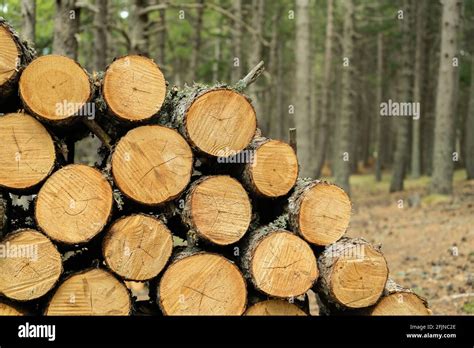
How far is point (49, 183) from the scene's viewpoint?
5168 mm

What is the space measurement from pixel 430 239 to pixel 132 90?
9641mm

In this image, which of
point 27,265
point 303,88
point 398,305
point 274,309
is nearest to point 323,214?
point 274,309

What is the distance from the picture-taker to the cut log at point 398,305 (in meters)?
5.54

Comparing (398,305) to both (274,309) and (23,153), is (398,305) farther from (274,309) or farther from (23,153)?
(23,153)

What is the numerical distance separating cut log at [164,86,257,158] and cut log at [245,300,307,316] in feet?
4.18

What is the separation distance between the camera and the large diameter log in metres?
5.16

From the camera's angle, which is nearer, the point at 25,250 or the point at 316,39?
the point at 25,250

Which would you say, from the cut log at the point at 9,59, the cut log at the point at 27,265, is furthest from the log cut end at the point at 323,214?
the cut log at the point at 9,59

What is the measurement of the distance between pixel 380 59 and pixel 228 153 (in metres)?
27.8

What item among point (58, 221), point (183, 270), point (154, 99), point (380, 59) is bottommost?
point (183, 270)

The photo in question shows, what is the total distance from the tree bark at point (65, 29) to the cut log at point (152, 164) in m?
4.91

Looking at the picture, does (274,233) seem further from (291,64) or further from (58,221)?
(291,64)

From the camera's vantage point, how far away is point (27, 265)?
5016mm
